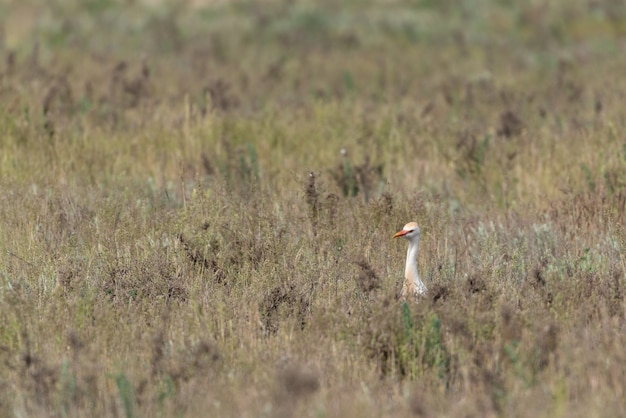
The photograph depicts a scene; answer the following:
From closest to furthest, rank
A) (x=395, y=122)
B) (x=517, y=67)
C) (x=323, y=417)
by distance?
(x=323, y=417), (x=395, y=122), (x=517, y=67)

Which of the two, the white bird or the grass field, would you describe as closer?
the grass field

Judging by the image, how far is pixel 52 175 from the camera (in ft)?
29.3

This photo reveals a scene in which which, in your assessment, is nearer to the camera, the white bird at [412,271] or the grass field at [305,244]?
the grass field at [305,244]

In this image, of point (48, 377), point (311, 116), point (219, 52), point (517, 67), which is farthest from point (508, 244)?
point (219, 52)

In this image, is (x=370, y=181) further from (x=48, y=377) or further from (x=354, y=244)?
(x=48, y=377)

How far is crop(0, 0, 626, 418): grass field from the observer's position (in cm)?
491

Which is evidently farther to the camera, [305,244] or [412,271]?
[305,244]

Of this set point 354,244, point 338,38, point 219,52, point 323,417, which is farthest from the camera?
point 338,38

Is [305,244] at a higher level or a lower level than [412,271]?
lower

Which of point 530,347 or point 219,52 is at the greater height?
point 530,347

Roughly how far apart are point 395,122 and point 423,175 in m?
1.30

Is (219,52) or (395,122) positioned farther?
(219,52)

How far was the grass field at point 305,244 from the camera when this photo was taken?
4.91m

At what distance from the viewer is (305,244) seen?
→ 7.16m
